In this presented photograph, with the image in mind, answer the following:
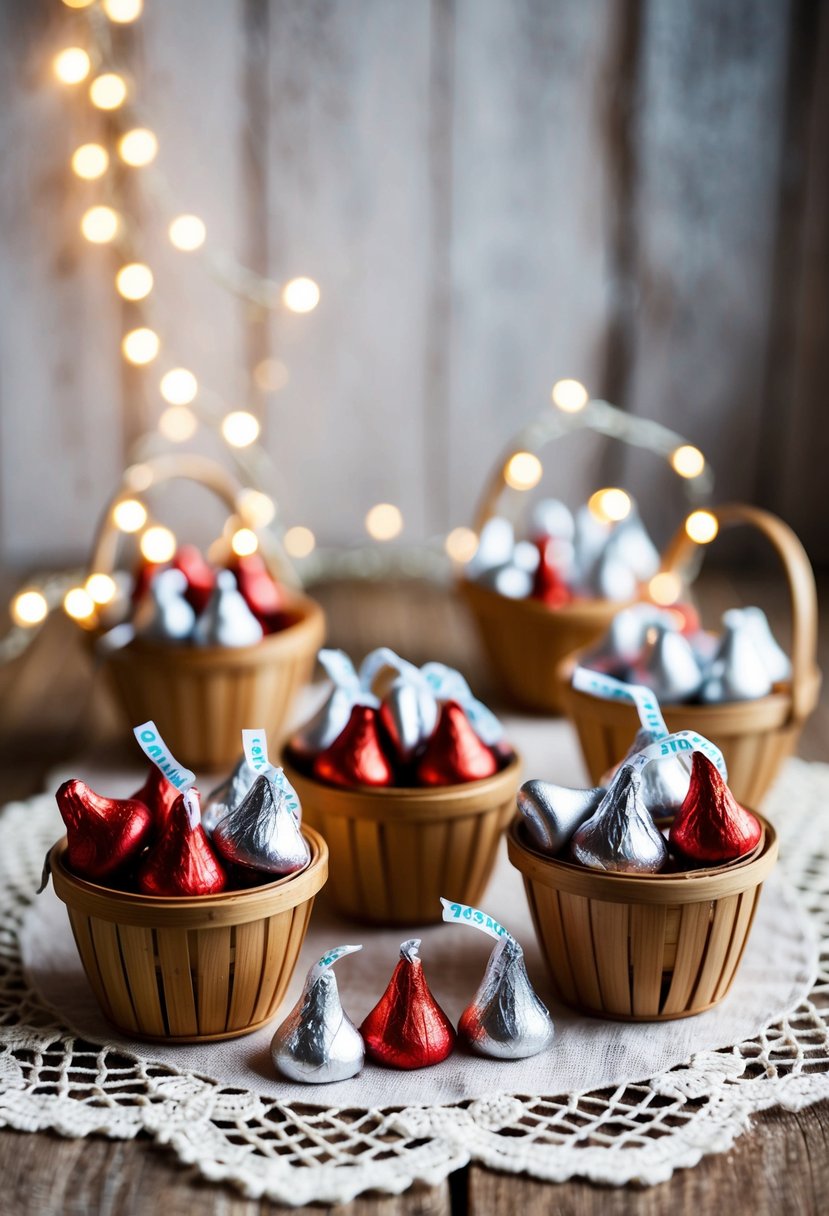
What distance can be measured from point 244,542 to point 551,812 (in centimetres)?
95

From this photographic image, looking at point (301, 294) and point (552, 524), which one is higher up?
point (301, 294)

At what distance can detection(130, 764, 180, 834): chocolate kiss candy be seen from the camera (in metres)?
1.36

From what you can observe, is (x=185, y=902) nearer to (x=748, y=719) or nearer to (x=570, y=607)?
(x=748, y=719)

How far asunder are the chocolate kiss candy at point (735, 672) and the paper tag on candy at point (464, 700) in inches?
12.7

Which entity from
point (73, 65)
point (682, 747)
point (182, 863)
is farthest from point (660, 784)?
point (73, 65)

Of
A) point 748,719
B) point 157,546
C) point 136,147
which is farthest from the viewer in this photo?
point 136,147

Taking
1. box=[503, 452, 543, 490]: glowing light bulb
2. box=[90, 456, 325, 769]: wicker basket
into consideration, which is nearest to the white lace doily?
box=[90, 456, 325, 769]: wicker basket

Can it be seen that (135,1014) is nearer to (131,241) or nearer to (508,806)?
(508,806)

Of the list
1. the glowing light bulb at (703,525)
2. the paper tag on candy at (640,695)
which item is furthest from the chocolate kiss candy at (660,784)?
the glowing light bulb at (703,525)

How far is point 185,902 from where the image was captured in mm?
1274

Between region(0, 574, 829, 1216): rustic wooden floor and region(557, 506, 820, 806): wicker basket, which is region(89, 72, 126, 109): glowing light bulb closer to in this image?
region(557, 506, 820, 806): wicker basket

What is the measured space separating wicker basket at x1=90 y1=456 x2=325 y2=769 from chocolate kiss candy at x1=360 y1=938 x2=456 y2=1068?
2.62 feet

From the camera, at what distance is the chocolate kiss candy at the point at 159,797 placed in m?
1.36

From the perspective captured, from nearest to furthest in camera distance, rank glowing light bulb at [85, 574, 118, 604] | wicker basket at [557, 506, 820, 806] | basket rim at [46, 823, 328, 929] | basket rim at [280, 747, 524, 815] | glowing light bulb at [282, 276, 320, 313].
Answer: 1. basket rim at [46, 823, 328, 929]
2. basket rim at [280, 747, 524, 815]
3. wicker basket at [557, 506, 820, 806]
4. glowing light bulb at [85, 574, 118, 604]
5. glowing light bulb at [282, 276, 320, 313]
